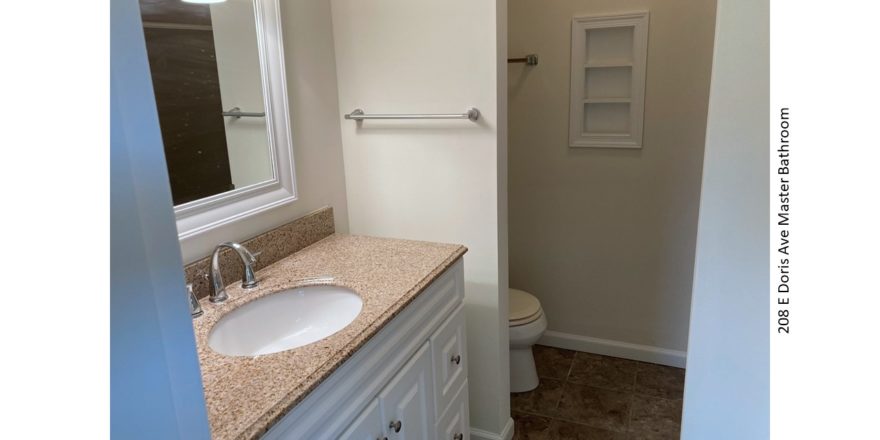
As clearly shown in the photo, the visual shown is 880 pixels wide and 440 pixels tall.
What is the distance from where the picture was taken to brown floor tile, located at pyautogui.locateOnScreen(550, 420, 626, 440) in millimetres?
2242

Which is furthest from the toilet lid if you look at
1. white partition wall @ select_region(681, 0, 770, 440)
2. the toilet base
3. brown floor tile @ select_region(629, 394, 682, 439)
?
white partition wall @ select_region(681, 0, 770, 440)

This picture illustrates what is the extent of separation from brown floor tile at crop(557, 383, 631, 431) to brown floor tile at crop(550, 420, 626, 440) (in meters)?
0.03

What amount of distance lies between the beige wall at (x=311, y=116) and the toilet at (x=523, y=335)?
0.89 m

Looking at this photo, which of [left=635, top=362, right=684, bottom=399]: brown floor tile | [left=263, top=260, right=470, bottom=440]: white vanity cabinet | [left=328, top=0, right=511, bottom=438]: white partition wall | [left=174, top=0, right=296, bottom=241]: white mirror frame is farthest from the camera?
[left=635, top=362, right=684, bottom=399]: brown floor tile

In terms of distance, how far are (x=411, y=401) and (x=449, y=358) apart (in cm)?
28

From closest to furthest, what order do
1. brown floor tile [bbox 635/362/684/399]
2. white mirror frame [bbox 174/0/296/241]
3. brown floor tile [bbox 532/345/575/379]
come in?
white mirror frame [bbox 174/0/296/241]
brown floor tile [bbox 635/362/684/399]
brown floor tile [bbox 532/345/575/379]

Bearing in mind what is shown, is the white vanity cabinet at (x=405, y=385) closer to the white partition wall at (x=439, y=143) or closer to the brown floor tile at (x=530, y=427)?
the white partition wall at (x=439, y=143)

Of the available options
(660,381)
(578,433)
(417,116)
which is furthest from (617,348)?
(417,116)

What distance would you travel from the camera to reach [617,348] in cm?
284

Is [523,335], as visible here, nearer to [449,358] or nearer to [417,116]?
[449,358]

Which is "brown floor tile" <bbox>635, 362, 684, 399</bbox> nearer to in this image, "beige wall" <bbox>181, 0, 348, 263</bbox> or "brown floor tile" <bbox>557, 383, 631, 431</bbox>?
"brown floor tile" <bbox>557, 383, 631, 431</bbox>
